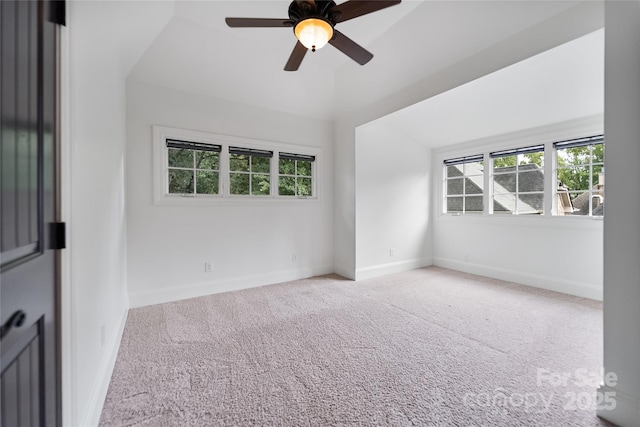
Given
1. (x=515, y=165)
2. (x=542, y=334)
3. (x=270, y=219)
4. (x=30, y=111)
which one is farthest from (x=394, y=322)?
(x=515, y=165)

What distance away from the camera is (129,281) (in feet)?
9.76

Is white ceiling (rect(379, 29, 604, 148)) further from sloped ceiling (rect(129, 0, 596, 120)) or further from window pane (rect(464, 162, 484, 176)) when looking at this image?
window pane (rect(464, 162, 484, 176))

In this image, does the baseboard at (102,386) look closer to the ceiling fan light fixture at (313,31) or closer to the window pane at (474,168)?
the ceiling fan light fixture at (313,31)

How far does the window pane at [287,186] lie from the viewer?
406 cm

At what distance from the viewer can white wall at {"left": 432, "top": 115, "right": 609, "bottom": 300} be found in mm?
3248

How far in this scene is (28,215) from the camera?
2.91 feet

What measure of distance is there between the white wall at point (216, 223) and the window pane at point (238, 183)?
19 cm

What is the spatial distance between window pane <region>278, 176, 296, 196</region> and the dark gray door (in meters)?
2.99

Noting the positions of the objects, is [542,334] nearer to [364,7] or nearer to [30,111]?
[364,7]

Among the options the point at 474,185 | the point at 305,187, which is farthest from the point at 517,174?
the point at 305,187

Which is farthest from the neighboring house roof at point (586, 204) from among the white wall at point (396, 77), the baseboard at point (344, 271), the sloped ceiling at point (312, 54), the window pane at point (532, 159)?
the baseboard at point (344, 271)

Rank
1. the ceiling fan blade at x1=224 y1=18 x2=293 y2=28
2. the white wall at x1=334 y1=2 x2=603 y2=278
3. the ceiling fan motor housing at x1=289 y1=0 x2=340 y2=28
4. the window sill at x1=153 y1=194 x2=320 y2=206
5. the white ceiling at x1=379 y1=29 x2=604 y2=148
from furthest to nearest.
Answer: the window sill at x1=153 y1=194 x2=320 y2=206 < the white ceiling at x1=379 y1=29 x2=604 y2=148 < the white wall at x1=334 y1=2 x2=603 y2=278 < the ceiling fan blade at x1=224 y1=18 x2=293 y2=28 < the ceiling fan motor housing at x1=289 y1=0 x2=340 y2=28

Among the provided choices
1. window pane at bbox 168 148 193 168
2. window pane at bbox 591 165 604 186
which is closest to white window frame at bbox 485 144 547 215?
window pane at bbox 591 165 604 186

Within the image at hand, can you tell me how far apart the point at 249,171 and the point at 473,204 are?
367 centimetres
